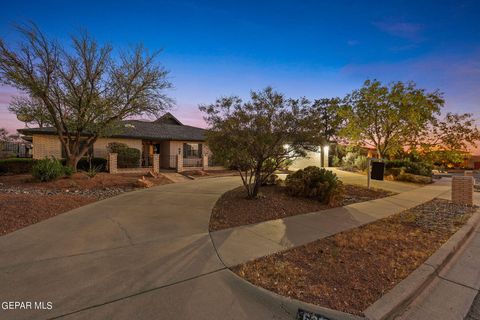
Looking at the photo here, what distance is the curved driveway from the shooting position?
2404mm

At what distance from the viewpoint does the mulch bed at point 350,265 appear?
8.96 feet

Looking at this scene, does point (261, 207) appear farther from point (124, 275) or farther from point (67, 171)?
point (67, 171)

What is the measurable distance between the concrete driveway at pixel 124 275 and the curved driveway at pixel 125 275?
0.04ft

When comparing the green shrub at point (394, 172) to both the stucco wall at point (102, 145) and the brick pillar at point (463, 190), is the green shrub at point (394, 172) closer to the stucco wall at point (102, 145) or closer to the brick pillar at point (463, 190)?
the brick pillar at point (463, 190)

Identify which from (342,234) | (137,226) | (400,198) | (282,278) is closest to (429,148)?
(400,198)

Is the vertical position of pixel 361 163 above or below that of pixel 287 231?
above

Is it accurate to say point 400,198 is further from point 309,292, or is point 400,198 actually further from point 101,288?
point 101,288

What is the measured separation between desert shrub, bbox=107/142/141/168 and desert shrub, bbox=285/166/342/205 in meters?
12.3

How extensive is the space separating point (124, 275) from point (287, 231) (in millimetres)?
3279

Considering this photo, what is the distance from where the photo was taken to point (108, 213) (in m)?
5.95

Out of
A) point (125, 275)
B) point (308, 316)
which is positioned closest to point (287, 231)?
point (308, 316)

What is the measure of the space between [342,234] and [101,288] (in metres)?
4.47

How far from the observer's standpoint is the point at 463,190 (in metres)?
8.58

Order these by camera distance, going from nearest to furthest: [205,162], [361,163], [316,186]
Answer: [316,186]
[205,162]
[361,163]
